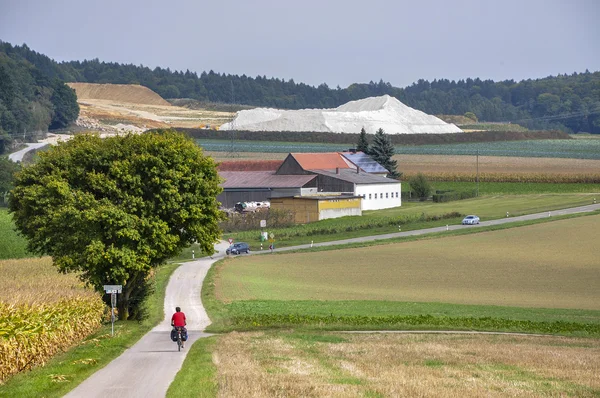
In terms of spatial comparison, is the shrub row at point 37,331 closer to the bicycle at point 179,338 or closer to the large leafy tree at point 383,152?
the bicycle at point 179,338

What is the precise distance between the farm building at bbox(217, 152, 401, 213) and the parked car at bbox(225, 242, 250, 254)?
28387mm

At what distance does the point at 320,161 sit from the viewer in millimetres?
121438

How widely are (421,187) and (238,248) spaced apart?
48765 mm

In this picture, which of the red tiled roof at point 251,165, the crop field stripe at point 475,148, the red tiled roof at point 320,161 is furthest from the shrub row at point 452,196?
the crop field stripe at point 475,148

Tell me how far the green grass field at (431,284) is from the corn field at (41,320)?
240 inches

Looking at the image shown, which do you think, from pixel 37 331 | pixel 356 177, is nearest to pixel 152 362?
pixel 37 331

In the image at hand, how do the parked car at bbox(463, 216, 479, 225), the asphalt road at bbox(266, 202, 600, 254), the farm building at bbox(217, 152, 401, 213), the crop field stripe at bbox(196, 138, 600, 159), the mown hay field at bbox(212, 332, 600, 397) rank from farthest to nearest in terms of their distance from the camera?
the crop field stripe at bbox(196, 138, 600, 159) < the farm building at bbox(217, 152, 401, 213) < the parked car at bbox(463, 216, 479, 225) < the asphalt road at bbox(266, 202, 600, 254) < the mown hay field at bbox(212, 332, 600, 397)

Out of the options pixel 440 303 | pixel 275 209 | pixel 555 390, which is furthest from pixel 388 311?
pixel 275 209

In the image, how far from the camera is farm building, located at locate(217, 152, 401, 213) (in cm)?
A: 10912

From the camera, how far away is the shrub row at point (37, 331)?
23.0 m

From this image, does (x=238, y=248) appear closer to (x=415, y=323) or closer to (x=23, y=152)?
(x=415, y=323)

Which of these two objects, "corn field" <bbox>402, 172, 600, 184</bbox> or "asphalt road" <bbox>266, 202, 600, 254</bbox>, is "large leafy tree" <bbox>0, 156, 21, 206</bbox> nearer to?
"asphalt road" <bbox>266, 202, 600, 254</bbox>

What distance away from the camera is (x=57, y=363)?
25281mm

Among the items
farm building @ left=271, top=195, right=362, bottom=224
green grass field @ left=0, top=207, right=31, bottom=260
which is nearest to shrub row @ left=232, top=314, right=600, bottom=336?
green grass field @ left=0, top=207, right=31, bottom=260
